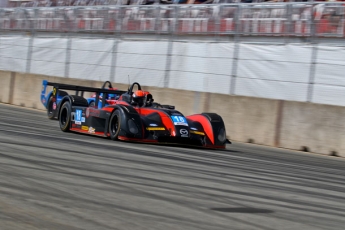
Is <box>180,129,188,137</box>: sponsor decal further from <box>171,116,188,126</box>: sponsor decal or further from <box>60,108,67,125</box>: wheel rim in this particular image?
<box>60,108,67,125</box>: wheel rim

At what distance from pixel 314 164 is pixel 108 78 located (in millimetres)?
11795

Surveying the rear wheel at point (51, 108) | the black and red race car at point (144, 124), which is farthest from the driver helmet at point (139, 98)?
the rear wheel at point (51, 108)

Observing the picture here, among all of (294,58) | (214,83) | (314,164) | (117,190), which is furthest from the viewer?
(214,83)

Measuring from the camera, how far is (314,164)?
1152 centimetres

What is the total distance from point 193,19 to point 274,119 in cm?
641

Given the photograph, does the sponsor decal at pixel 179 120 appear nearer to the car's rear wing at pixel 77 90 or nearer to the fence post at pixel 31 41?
the car's rear wing at pixel 77 90

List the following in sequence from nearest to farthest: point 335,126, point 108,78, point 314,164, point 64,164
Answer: point 64,164
point 314,164
point 335,126
point 108,78

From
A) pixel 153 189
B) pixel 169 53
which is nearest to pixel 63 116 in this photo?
pixel 169 53

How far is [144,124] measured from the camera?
12016 mm

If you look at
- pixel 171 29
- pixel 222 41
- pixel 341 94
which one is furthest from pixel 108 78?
pixel 341 94

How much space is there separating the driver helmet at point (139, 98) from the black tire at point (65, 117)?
4.83 ft

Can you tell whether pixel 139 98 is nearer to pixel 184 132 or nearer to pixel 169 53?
pixel 184 132

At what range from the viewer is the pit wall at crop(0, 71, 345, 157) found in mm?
13930

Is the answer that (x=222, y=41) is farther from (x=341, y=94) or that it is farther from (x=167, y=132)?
(x=167, y=132)
